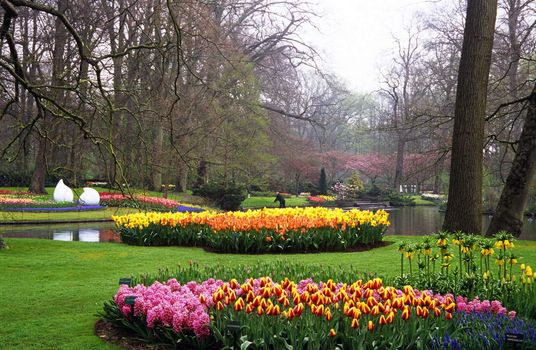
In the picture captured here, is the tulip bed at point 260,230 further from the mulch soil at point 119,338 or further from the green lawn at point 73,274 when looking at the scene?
the mulch soil at point 119,338

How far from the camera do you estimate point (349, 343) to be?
431 centimetres

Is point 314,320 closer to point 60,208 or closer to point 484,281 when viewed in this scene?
point 484,281

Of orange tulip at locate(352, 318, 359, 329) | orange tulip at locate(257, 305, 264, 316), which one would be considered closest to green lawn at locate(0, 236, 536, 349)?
orange tulip at locate(257, 305, 264, 316)

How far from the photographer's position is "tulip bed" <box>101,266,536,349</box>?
13.9ft

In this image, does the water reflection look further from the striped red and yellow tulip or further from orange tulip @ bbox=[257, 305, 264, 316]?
orange tulip @ bbox=[257, 305, 264, 316]

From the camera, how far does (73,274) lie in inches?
351

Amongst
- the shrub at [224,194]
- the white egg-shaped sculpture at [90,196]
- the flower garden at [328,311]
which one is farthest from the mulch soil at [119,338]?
the shrub at [224,194]

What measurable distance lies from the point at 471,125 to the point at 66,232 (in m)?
12.4

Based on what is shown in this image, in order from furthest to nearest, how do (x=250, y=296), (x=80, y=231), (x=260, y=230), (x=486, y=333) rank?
1. (x=80, y=231)
2. (x=260, y=230)
3. (x=250, y=296)
4. (x=486, y=333)

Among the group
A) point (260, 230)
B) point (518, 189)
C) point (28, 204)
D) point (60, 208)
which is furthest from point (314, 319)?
point (28, 204)

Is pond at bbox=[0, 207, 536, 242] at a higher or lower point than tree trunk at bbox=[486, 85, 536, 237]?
lower

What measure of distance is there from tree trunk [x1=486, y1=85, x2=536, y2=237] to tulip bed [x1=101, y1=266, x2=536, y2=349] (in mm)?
7592

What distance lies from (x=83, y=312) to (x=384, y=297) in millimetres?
3321

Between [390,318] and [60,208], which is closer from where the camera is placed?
[390,318]
